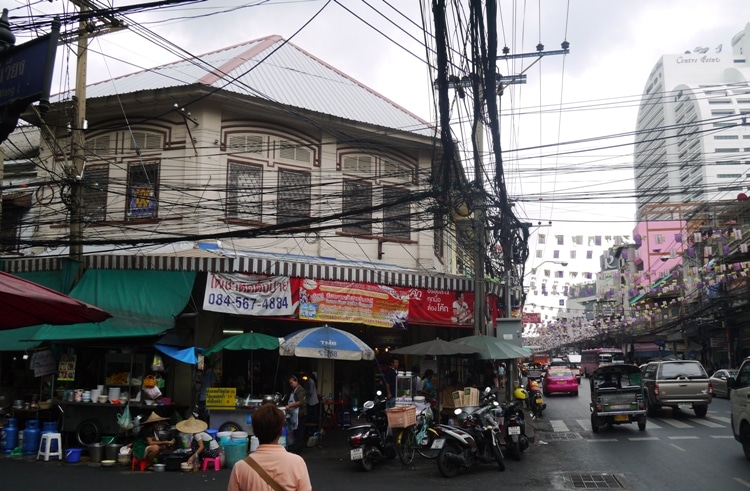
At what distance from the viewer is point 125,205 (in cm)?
1825

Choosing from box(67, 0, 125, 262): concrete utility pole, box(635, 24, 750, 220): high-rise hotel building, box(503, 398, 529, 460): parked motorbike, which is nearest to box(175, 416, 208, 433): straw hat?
box(67, 0, 125, 262): concrete utility pole

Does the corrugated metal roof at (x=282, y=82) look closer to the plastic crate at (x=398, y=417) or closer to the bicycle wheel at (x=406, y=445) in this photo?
the plastic crate at (x=398, y=417)

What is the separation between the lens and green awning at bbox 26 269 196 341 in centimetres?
Result: 1421

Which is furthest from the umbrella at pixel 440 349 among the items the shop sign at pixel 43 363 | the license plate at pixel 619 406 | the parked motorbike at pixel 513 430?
the shop sign at pixel 43 363

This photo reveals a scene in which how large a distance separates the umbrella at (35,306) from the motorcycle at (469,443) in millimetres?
6642

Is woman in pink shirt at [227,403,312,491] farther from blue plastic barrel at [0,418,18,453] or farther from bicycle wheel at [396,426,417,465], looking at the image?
blue plastic barrel at [0,418,18,453]

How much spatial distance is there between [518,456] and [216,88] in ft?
38.5

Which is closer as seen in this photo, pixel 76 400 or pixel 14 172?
pixel 76 400

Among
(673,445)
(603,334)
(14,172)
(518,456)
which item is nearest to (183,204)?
(14,172)

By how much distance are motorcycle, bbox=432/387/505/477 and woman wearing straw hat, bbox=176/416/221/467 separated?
4.47m

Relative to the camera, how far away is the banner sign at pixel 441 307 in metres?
18.8

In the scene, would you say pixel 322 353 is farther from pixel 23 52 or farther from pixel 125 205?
pixel 23 52

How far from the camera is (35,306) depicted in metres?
6.45

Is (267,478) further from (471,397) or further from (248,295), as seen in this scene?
(248,295)
